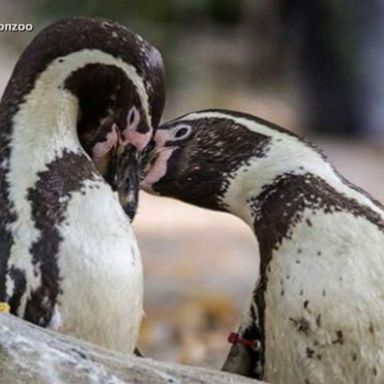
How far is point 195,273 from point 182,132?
3.17 m

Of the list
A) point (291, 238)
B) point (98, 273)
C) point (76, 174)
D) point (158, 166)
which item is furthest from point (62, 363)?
point (158, 166)

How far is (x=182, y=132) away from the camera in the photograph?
305cm

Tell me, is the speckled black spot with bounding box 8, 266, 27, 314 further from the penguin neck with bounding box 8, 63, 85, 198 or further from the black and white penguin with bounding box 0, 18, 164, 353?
the penguin neck with bounding box 8, 63, 85, 198

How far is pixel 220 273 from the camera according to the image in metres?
6.19

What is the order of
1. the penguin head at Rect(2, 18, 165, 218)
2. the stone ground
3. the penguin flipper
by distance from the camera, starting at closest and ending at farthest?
the penguin head at Rect(2, 18, 165, 218) → the penguin flipper → the stone ground

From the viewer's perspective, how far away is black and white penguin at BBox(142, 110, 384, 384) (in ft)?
9.23

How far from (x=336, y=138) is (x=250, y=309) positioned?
725 centimetres

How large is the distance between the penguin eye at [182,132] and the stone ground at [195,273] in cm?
123

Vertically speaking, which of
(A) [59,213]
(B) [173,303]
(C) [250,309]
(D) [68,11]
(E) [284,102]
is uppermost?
(A) [59,213]

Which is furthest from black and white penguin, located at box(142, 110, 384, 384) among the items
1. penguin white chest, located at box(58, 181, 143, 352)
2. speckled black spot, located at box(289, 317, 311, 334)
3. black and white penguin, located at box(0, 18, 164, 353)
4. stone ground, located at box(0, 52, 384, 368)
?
stone ground, located at box(0, 52, 384, 368)

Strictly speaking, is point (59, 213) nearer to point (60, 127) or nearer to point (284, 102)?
point (60, 127)

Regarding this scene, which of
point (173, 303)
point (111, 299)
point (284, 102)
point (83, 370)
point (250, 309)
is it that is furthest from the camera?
point (284, 102)

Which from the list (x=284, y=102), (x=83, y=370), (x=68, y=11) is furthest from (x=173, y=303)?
(x=284, y=102)

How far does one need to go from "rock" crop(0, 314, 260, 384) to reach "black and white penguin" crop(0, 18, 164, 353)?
0.15 m
